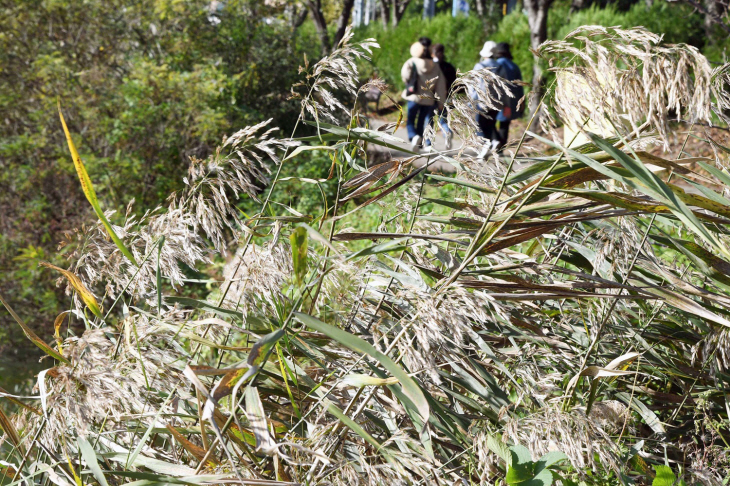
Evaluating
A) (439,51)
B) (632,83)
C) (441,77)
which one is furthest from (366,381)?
(439,51)

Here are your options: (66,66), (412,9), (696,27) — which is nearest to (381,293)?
(66,66)

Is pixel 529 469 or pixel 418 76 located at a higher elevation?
pixel 529 469

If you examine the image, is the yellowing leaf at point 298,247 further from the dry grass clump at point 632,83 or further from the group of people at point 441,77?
the group of people at point 441,77

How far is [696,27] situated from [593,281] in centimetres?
1538

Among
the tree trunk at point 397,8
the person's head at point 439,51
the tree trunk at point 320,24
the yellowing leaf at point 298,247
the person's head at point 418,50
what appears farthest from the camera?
the tree trunk at point 397,8

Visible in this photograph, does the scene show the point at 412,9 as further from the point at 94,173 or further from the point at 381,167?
the point at 381,167

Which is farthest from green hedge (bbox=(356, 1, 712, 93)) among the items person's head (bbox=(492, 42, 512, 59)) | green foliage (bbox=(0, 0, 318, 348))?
green foliage (bbox=(0, 0, 318, 348))

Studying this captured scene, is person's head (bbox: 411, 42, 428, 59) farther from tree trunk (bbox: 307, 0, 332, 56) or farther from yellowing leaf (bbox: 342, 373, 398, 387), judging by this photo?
yellowing leaf (bbox: 342, 373, 398, 387)

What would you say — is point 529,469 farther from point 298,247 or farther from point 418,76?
point 418,76

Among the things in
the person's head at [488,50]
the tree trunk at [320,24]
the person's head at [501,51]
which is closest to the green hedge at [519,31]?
the tree trunk at [320,24]

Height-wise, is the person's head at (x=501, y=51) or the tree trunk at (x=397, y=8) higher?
the person's head at (x=501, y=51)

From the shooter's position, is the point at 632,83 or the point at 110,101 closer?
the point at 632,83

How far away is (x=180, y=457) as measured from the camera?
1559 mm

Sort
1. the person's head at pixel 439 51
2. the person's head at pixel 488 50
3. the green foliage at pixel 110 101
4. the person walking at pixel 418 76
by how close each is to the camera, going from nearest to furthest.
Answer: the green foliage at pixel 110 101 → the person's head at pixel 488 50 → the person walking at pixel 418 76 → the person's head at pixel 439 51
